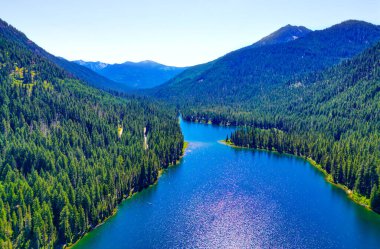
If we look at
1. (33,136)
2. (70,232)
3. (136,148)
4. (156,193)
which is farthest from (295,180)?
(33,136)

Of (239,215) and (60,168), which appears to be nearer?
(239,215)

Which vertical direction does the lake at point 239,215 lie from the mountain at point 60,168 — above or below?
below

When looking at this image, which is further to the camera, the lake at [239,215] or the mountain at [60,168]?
the lake at [239,215]

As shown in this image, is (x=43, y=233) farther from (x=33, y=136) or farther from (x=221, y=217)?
(x=33, y=136)

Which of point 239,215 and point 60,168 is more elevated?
point 60,168

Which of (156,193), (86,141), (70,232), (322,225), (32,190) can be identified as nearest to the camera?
(70,232)

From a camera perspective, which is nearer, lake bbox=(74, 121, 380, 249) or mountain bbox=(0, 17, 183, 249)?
mountain bbox=(0, 17, 183, 249)

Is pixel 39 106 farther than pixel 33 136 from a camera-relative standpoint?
Yes

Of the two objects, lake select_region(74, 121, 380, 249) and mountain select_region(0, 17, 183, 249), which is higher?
mountain select_region(0, 17, 183, 249)
